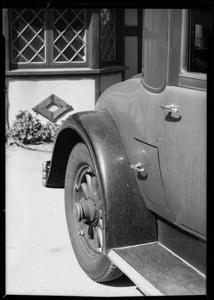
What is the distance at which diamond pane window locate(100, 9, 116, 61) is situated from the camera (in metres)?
7.96

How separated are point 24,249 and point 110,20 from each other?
4975 millimetres

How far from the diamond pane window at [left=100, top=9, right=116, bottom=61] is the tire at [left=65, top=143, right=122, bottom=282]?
184 inches

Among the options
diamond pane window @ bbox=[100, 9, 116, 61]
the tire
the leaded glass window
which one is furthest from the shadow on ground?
diamond pane window @ bbox=[100, 9, 116, 61]

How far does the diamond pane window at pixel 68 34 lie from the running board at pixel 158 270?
5.08m

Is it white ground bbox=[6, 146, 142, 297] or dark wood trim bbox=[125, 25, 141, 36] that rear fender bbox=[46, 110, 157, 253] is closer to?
white ground bbox=[6, 146, 142, 297]

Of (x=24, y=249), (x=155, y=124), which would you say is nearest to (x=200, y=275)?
(x=155, y=124)

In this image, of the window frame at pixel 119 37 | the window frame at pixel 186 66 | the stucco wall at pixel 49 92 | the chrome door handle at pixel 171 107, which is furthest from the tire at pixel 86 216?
the window frame at pixel 119 37

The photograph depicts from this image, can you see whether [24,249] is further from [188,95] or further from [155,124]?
[188,95]

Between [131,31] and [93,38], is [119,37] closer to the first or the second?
[131,31]

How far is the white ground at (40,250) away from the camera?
124 inches

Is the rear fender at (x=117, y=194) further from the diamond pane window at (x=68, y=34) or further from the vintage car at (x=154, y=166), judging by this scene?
the diamond pane window at (x=68, y=34)
